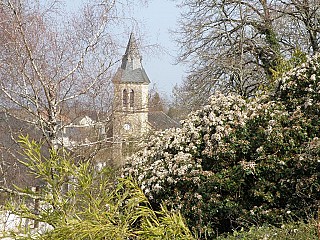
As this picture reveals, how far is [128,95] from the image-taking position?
242 inches

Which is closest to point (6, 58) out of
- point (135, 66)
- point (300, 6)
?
point (135, 66)

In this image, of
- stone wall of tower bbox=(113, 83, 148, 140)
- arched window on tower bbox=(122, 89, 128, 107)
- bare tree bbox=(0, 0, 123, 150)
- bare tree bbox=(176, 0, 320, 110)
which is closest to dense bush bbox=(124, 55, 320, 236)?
stone wall of tower bbox=(113, 83, 148, 140)

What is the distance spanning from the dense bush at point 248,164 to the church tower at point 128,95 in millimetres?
686

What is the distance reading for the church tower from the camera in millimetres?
5797

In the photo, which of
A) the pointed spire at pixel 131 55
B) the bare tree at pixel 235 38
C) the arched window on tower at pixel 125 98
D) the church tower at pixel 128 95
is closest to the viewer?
the pointed spire at pixel 131 55

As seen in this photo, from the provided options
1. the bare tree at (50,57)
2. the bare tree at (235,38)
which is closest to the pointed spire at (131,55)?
the bare tree at (50,57)

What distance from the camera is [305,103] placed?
18.1 ft

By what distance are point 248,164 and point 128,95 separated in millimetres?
1949

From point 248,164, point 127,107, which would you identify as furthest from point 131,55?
point 248,164

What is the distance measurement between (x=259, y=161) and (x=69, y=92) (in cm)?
233

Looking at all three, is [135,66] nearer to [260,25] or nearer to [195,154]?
[195,154]

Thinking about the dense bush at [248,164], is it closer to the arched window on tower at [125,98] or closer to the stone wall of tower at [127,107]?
the stone wall of tower at [127,107]

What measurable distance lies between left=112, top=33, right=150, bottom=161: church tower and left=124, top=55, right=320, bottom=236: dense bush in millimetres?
686

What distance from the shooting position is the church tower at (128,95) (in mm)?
5797
